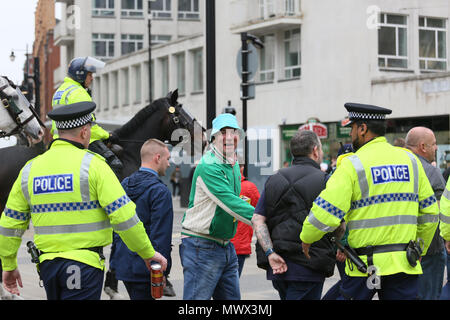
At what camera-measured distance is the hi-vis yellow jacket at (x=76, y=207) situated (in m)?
4.97

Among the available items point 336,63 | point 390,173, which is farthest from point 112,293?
point 336,63

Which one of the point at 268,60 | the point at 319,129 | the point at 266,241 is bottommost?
the point at 266,241

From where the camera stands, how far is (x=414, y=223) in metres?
5.41

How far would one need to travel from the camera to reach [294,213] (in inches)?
239

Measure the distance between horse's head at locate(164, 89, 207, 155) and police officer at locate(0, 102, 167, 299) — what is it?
5230 millimetres

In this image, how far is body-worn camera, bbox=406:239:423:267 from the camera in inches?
207

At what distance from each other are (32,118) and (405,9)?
71.3 ft

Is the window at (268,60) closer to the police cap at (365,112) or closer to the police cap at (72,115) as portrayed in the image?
the police cap at (365,112)

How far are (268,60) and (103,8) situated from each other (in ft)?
74.1

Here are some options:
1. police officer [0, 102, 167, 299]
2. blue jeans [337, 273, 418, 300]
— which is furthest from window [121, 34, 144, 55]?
blue jeans [337, 273, 418, 300]

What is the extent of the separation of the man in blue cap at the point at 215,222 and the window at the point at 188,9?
47.9 meters

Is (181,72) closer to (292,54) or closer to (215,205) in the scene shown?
(292,54)

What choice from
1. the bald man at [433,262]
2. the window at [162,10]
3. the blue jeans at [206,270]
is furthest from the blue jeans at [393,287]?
the window at [162,10]

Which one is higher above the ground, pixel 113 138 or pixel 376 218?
pixel 113 138
